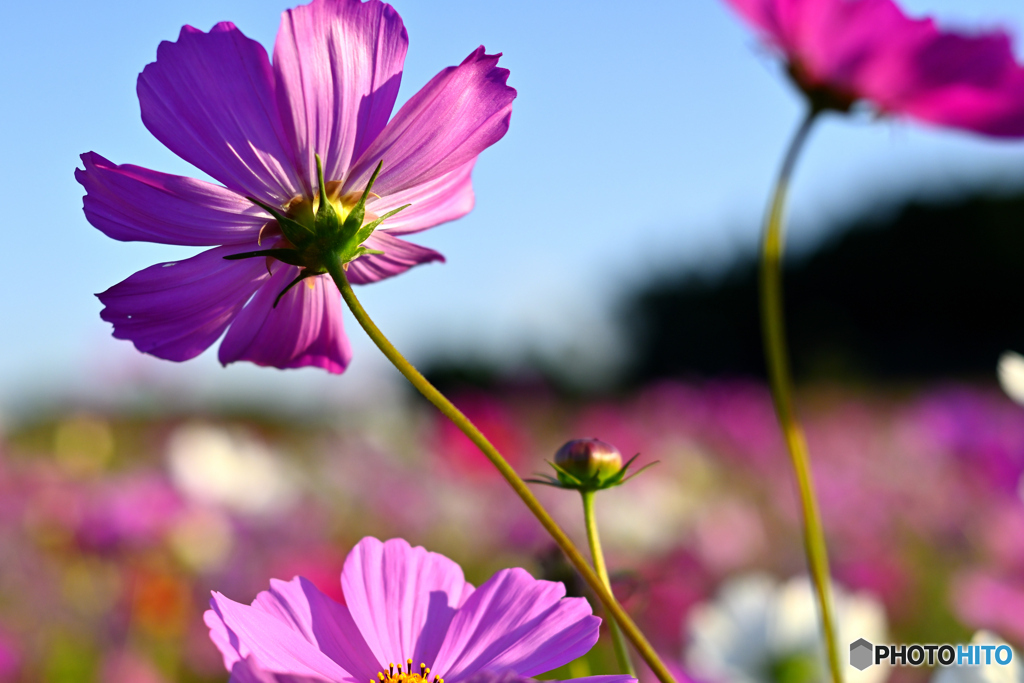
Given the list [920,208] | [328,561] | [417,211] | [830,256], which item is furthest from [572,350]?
[417,211]

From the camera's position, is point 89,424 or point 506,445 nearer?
point 89,424

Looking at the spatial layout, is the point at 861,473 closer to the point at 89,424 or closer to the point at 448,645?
the point at 89,424

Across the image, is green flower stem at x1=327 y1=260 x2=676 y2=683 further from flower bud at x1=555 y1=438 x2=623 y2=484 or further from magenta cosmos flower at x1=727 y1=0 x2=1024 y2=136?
magenta cosmos flower at x1=727 y1=0 x2=1024 y2=136

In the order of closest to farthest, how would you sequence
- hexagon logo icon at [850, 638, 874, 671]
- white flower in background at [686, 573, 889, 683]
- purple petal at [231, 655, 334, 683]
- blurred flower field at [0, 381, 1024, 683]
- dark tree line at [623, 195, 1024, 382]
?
purple petal at [231, 655, 334, 683] → hexagon logo icon at [850, 638, 874, 671] → white flower in background at [686, 573, 889, 683] → blurred flower field at [0, 381, 1024, 683] → dark tree line at [623, 195, 1024, 382]

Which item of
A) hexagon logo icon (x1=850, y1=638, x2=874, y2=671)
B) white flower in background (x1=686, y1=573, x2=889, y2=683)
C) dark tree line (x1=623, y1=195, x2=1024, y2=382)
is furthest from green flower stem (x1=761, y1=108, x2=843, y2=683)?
dark tree line (x1=623, y1=195, x2=1024, y2=382)

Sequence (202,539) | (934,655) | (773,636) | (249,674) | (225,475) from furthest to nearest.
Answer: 1. (225,475)
2. (202,539)
3. (773,636)
4. (934,655)
5. (249,674)

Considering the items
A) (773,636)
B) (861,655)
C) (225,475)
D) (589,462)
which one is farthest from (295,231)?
(225,475)

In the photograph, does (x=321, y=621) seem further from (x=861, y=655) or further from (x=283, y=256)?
(x=861, y=655)
